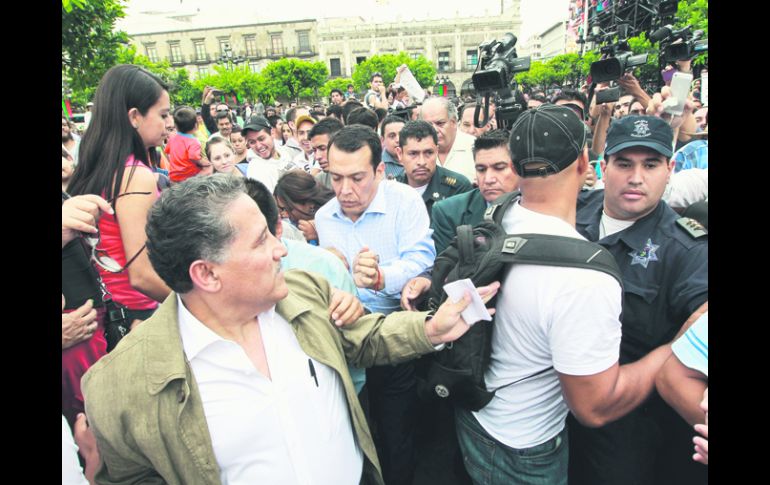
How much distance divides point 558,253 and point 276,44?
6895cm

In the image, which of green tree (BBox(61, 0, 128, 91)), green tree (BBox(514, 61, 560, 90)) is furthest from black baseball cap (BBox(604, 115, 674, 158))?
green tree (BBox(514, 61, 560, 90))

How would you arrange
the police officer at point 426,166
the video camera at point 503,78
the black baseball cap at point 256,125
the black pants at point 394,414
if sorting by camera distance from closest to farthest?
1. the black pants at point 394,414
2. the video camera at point 503,78
3. the police officer at point 426,166
4. the black baseball cap at point 256,125

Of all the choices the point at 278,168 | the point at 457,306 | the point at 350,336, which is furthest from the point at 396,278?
the point at 278,168

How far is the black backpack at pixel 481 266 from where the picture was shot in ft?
4.35

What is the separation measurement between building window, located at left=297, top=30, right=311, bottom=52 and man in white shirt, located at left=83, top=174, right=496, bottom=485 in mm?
67970

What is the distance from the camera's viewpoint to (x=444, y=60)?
66.4 metres

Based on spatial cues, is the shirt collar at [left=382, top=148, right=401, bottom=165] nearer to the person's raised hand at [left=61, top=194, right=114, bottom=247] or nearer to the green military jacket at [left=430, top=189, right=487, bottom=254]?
the green military jacket at [left=430, top=189, right=487, bottom=254]

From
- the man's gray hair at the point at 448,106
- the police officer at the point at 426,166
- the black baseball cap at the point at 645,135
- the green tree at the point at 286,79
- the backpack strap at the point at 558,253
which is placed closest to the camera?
the backpack strap at the point at 558,253

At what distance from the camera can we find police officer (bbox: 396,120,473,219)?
12.0 ft

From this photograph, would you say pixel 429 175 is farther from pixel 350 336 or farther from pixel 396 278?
pixel 350 336

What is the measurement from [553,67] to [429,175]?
41.3 meters

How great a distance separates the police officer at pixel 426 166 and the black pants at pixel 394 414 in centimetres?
167

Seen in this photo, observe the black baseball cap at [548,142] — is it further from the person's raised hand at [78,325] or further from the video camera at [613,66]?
the video camera at [613,66]

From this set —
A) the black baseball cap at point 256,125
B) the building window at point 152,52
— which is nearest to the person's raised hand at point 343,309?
the black baseball cap at point 256,125
